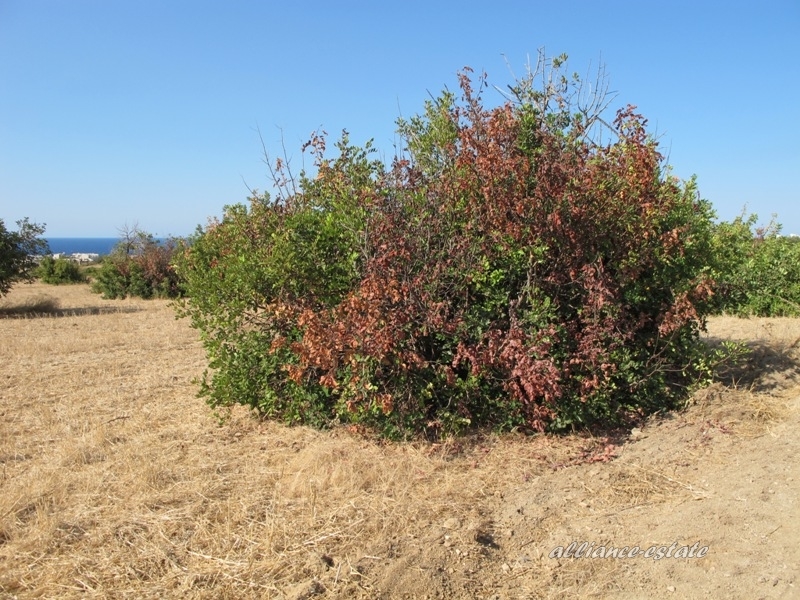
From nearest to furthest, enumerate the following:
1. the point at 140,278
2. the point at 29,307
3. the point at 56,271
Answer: the point at 29,307, the point at 140,278, the point at 56,271

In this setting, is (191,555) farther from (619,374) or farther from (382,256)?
(619,374)

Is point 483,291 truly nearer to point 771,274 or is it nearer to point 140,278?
point 771,274

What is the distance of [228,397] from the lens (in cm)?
550

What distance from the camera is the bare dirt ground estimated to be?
3.09 metres

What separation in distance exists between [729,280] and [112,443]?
5732 mm

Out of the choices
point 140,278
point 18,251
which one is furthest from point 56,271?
point 18,251

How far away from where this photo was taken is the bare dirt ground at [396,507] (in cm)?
309

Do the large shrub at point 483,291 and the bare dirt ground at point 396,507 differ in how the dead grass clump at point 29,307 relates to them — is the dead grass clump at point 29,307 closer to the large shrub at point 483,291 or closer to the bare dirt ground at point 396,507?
the bare dirt ground at point 396,507

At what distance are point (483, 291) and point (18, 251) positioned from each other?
16547 millimetres

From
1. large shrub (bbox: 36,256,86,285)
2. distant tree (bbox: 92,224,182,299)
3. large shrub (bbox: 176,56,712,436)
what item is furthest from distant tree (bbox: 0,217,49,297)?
large shrub (bbox: 176,56,712,436)

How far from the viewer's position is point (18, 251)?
56.2 feet

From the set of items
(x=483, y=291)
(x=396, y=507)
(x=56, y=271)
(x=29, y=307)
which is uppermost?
(x=56, y=271)

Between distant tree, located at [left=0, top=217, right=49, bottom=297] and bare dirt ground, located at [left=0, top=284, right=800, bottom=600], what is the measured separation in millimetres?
12669

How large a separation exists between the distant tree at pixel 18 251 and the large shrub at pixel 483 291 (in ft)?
46.8
